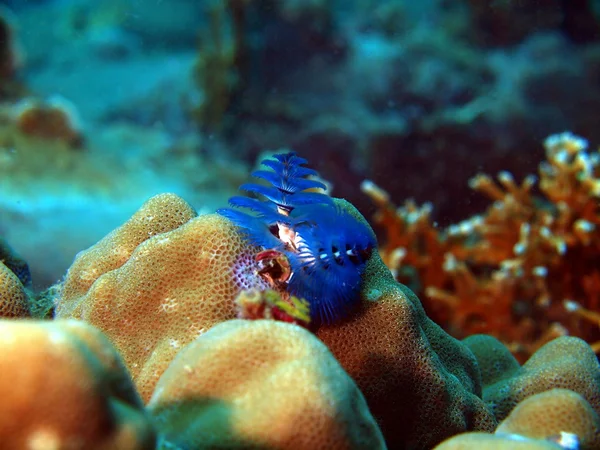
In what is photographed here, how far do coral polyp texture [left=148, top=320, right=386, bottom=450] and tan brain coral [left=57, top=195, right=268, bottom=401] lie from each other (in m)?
0.36

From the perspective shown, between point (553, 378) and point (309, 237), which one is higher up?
point (309, 237)

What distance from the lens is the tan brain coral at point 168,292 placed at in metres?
1.89

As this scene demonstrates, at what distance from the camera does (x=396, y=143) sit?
Result: 6773 mm

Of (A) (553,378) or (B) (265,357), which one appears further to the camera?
(A) (553,378)

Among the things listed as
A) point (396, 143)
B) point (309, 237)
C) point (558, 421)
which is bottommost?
point (396, 143)

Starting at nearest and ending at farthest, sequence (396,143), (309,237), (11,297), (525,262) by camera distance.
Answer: (309,237), (11,297), (525,262), (396,143)

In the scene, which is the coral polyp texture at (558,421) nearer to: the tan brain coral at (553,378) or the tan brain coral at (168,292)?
the tan brain coral at (553,378)

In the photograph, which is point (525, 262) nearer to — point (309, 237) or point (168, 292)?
point (309, 237)

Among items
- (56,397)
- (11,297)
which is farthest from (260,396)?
(11,297)

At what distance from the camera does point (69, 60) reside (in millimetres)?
13867

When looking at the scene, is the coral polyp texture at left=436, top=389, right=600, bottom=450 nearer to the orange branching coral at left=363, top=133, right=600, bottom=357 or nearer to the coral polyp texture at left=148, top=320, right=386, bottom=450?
the coral polyp texture at left=148, top=320, right=386, bottom=450

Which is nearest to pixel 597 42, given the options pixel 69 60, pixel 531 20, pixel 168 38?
pixel 531 20

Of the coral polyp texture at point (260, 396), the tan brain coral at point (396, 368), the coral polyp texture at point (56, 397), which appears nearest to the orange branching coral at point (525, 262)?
the tan brain coral at point (396, 368)

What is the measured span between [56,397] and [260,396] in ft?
1.73
